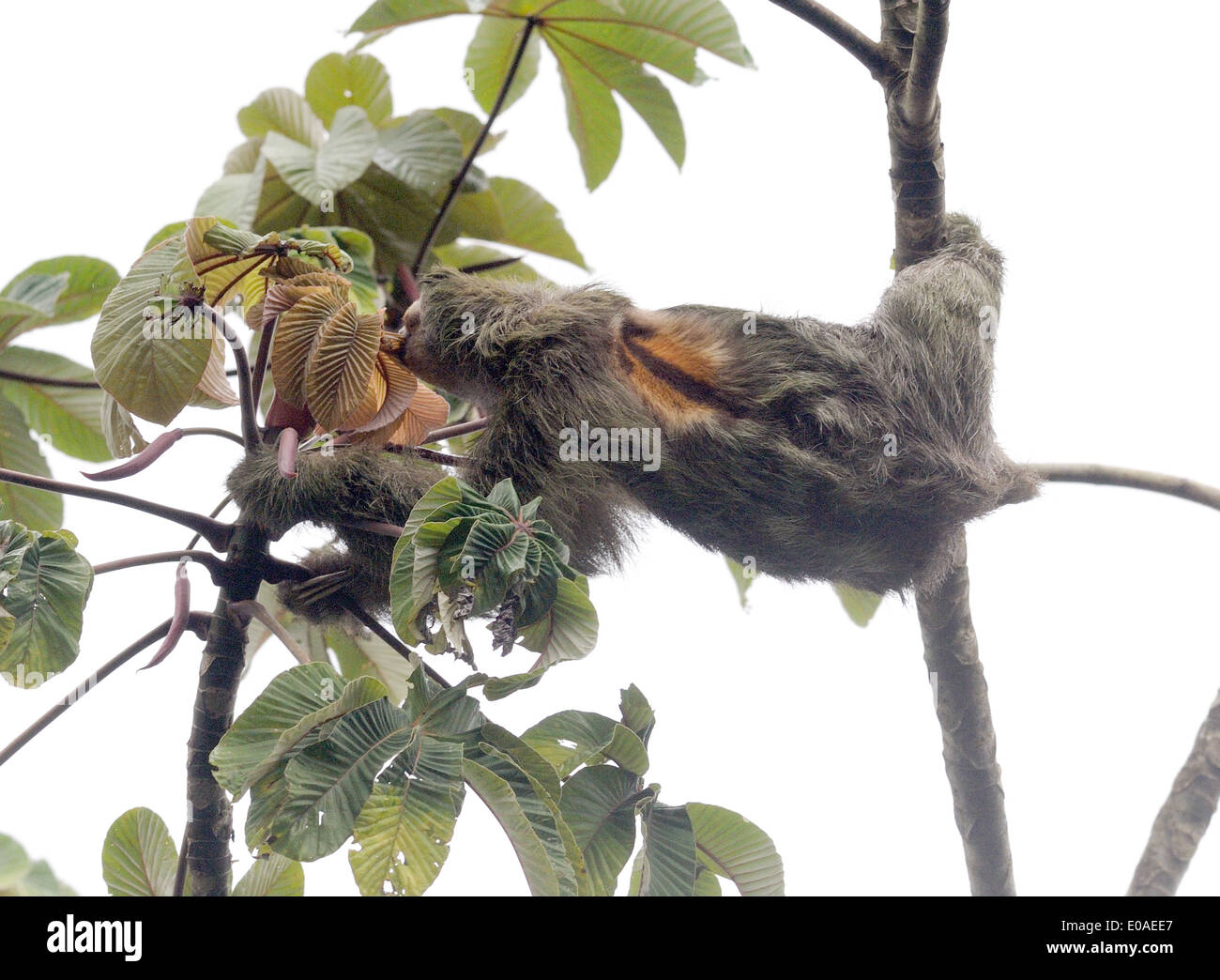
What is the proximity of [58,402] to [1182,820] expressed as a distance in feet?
14.2

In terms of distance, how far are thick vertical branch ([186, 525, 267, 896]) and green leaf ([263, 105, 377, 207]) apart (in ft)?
4.41

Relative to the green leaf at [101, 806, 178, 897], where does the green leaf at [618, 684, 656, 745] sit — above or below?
above

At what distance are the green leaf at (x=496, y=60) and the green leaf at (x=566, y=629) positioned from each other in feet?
7.74

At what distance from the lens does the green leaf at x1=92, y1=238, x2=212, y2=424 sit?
235 centimetres

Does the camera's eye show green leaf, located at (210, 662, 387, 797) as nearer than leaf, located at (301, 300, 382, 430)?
Yes

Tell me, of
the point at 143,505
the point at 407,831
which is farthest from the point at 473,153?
the point at 407,831

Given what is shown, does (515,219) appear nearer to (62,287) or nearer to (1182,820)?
(62,287)

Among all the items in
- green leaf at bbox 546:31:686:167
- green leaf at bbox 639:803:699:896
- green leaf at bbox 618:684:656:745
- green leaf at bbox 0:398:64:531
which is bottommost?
green leaf at bbox 639:803:699:896

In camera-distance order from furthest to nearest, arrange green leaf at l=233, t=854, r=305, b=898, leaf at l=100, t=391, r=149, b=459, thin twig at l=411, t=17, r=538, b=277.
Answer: thin twig at l=411, t=17, r=538, b=277 → leaf at l=100, t=391, r=149, b=459 → green leaf at l=233, t=854, r=305, b=898

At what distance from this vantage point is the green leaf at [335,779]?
197 centimetres

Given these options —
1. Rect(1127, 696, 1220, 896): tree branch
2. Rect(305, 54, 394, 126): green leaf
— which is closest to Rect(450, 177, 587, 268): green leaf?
Rect(305, 54, 394, 126): green leaf

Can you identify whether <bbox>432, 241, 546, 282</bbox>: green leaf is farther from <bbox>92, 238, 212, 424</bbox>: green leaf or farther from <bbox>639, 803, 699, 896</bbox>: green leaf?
<bbox>639, 803, 699, 896</bbox>: green leaf
